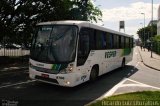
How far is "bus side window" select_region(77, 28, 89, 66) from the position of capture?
12.0m

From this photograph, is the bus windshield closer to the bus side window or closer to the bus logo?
the bus side window

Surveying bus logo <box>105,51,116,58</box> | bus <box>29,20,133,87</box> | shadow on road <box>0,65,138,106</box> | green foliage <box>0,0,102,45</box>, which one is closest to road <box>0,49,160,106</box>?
shadow on road <box>0,65,138,106</box>

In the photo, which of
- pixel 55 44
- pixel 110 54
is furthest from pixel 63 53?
pixel 110 54

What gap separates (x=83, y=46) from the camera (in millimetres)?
12414

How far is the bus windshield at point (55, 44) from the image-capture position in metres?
11.5

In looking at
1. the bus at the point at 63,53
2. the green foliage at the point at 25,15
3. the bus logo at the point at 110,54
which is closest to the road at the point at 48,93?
the bus at the point at 63,53

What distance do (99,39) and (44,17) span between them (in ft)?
39.2

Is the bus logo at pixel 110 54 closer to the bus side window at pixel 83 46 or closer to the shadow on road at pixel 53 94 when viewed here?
the shadow on road at pixel 53 94

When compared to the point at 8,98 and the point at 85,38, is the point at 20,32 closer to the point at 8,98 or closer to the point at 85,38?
the point at 85,38

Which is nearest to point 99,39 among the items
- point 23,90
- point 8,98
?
point 23,90

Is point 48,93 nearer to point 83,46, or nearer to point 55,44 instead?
point 55,44

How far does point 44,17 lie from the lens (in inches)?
1013

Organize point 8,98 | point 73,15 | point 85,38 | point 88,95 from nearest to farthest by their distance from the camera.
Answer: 1. point 8,98
2. point 88,95
3. point 85,38
4. point 73,15

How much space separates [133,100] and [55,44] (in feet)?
13.0
